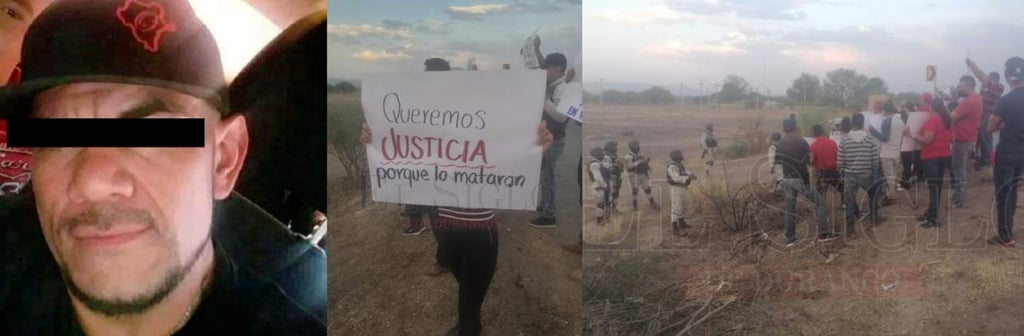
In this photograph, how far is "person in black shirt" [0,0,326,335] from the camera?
12.8ft

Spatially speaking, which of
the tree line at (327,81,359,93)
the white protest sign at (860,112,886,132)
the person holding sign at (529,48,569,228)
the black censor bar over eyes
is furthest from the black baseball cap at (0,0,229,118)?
the white protest sign at (860,112,886,132)

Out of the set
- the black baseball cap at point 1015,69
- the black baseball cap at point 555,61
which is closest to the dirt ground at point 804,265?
the black baseball cap at point 555,61

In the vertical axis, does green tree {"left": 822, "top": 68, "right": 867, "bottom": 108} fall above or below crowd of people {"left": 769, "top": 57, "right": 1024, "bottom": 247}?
above

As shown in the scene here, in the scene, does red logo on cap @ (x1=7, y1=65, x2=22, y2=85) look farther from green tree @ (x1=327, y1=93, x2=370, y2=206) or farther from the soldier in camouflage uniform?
the soldier in camouflage uniform

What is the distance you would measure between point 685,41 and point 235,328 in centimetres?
236

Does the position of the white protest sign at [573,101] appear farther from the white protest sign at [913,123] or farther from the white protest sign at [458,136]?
the white protest sign at [913,123]

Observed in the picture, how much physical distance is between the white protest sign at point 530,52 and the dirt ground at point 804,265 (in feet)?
1.13

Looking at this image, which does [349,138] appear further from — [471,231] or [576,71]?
[576,71]

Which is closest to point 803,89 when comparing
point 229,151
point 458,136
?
point 458,136

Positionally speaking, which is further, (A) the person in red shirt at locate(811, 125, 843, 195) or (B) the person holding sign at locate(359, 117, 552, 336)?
(B) the person holding sign at locate(359, 117, 552, 336)

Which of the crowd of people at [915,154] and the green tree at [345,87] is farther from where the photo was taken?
the green tree at [345,87]

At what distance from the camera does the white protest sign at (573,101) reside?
3.83 metres

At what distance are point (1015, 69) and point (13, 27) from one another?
169 inches

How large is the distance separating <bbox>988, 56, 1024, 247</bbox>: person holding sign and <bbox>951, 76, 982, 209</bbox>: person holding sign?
82 mm
